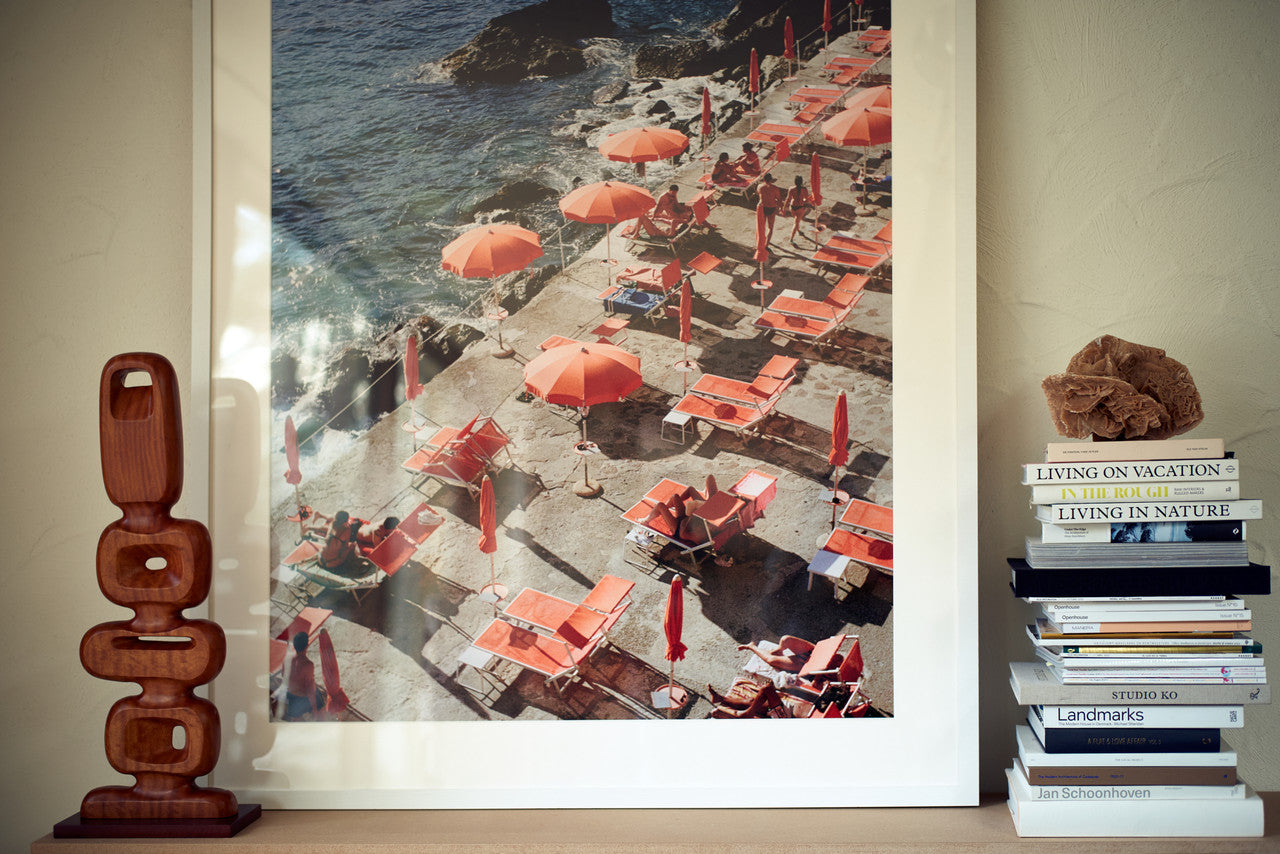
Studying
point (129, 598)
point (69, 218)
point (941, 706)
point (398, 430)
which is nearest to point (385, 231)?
point (398, 430)

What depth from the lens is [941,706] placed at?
1.45 metres

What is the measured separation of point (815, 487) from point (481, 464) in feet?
1.93

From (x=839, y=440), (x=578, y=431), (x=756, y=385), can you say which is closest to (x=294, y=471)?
(x=578, y=431)

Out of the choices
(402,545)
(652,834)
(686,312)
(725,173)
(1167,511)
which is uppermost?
(725,173)

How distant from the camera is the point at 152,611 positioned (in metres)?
1.36

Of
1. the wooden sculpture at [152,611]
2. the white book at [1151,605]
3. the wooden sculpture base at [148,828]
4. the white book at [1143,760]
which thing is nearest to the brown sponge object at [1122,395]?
the white book at [1151,605]

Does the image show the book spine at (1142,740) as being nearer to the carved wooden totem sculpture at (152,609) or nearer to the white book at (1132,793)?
the white book at (1132,793)

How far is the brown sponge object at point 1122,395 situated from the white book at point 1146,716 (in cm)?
43

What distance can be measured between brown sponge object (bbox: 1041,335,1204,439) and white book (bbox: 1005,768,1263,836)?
1.89ft

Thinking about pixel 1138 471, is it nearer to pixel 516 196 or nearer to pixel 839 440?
pixel 839 440

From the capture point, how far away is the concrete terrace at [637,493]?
147 cm

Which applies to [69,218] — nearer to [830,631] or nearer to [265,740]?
[265,740]

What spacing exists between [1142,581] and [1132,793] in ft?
1.10

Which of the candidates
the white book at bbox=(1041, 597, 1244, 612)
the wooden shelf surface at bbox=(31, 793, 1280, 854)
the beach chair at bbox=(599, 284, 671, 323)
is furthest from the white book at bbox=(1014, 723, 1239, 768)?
the beach chair at bbox=(599, 284, 671, 323)
